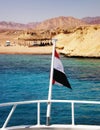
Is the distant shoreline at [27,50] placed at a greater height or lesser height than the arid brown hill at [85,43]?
lesser

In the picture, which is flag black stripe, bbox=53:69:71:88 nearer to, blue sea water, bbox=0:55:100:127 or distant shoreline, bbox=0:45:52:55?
blue sea water, bbox=0:55:100:127

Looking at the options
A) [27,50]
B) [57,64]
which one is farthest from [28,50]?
[57,64]

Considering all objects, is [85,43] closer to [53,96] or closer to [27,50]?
[27,50]

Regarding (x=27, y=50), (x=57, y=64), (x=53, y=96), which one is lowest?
(x=27, y=50)

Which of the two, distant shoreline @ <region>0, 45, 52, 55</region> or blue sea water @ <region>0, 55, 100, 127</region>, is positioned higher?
blue sea water @ <region>0, 55, 100, 127</region>

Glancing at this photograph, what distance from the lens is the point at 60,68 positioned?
423 inches

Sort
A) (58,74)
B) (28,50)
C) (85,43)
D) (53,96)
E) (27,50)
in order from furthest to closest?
(27,50) → (28,50) → (85,43) → (53,96) → (58,74)

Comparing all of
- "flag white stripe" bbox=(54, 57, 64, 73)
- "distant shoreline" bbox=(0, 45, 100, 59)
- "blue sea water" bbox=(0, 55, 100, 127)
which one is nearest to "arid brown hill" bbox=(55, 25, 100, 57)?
"distant shoreline" bbox=(0, 45, 100, 59)

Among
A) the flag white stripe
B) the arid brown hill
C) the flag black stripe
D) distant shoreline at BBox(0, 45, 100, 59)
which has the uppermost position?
the flag white stripe

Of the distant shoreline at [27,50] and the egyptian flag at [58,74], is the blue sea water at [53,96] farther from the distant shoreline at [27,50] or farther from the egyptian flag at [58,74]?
the distant shoreline at [27,50]

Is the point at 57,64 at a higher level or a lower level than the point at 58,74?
higher

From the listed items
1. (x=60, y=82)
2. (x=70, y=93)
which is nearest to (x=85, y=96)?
(x=70, y=93)

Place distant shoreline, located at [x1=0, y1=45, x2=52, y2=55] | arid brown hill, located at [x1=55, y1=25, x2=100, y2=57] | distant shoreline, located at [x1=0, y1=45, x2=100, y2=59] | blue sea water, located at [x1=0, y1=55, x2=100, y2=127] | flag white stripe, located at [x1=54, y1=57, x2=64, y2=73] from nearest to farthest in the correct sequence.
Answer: flag white stripe, located at [x1=54, y1=57, x2=64, y2=73]
blue sea water, located at [x1=0, y1=55, x2=100, y2=127]
arid brown hill, located at [x1=55, y1=25, x2=100, y2=57]
distant shoreline, located at [x1=0, y1=45, x2=100, y2=59]
distant shoreline, located at [x1=0, y1=45, x2=52, y2=55]

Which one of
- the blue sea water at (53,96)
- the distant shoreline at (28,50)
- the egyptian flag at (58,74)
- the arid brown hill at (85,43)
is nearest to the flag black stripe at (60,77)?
the egyptian flag at (58,74)
